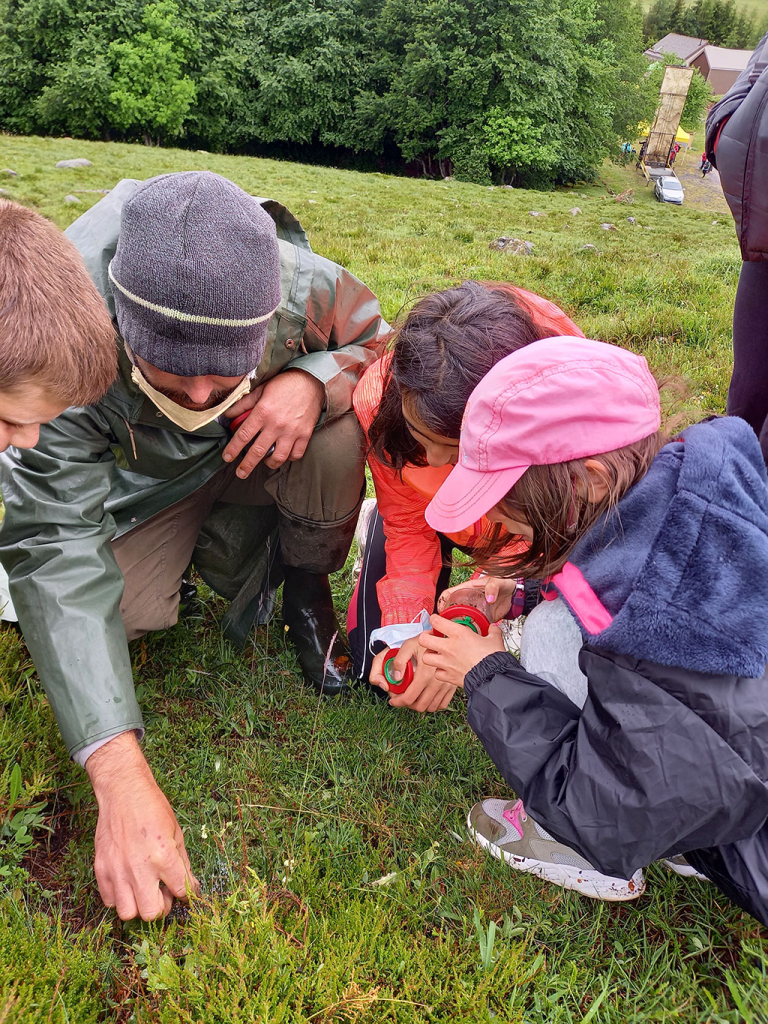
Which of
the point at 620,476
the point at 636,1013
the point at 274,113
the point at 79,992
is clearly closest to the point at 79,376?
the point at 620,476

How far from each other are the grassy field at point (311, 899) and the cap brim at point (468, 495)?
970mm

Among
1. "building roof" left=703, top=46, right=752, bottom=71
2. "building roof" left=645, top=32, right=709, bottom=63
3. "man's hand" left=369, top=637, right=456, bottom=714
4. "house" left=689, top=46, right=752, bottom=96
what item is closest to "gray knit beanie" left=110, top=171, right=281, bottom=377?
"man's hand" left=369, top=637, right=456, bottom=714

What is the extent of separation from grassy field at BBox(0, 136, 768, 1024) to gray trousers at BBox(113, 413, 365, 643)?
21 cm

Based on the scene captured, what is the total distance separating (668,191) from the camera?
3284cm

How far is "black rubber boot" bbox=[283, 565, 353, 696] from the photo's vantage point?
2.79 m

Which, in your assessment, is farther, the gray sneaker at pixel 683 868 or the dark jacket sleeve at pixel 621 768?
the gray sneaker at pixel 683 868

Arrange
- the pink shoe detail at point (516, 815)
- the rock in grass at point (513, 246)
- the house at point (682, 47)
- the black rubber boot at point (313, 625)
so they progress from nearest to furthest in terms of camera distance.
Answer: the pink shoe detail at point (516, 815) < the black rubber boot at point (313, 625) < the rock in grass at point (513, 246) < the house at point (682, 47)

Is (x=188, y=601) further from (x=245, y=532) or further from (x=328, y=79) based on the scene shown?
(x=328, y=79)

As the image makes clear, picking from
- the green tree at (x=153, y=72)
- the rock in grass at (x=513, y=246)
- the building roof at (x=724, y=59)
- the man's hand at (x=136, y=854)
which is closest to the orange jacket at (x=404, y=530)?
the man's hand at (x=136, y=854)

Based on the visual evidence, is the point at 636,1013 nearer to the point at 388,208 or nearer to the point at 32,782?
the point at 32,782

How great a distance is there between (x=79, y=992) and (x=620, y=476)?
67.8 inches

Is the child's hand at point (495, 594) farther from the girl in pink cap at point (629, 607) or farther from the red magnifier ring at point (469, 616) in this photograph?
the girl in pink cap at point (629, 607)

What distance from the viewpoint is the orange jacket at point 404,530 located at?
2406mm

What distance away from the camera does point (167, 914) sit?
72.9 inches
